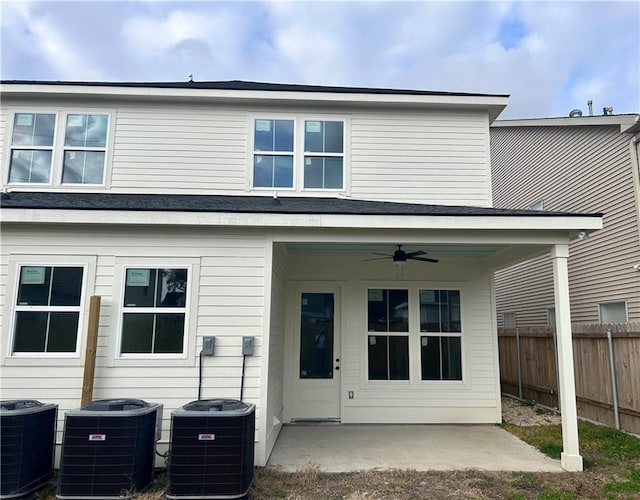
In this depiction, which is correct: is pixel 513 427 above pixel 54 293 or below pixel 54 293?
below

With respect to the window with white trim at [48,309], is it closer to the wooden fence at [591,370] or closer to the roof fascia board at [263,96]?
the roof fascia board at [263,96]

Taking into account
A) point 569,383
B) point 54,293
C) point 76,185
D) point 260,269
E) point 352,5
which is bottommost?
point 569,383

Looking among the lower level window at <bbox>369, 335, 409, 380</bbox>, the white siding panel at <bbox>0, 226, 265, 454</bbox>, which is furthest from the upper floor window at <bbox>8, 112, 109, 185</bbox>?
the lower level window at <bbox>369, 335, 409, 380</bbox>

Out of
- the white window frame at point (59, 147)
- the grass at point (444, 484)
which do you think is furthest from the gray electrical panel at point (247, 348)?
the white window frame at point (59, 147)

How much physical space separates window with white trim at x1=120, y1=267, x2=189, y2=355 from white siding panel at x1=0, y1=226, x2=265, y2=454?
0.12 meters

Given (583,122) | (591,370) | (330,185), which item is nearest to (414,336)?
(330,185)

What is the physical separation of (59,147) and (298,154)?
13.0 ft

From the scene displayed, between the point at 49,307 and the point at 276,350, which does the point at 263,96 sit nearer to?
the point at 276,350

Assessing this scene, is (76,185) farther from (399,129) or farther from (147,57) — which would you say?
(147,57)

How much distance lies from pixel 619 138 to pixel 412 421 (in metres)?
6.90

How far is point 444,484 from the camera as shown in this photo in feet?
13.9

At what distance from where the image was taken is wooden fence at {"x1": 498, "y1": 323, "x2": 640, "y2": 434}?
244 inches

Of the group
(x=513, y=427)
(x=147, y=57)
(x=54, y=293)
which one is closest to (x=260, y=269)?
(x=54, y=293)

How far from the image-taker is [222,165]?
711 cm
